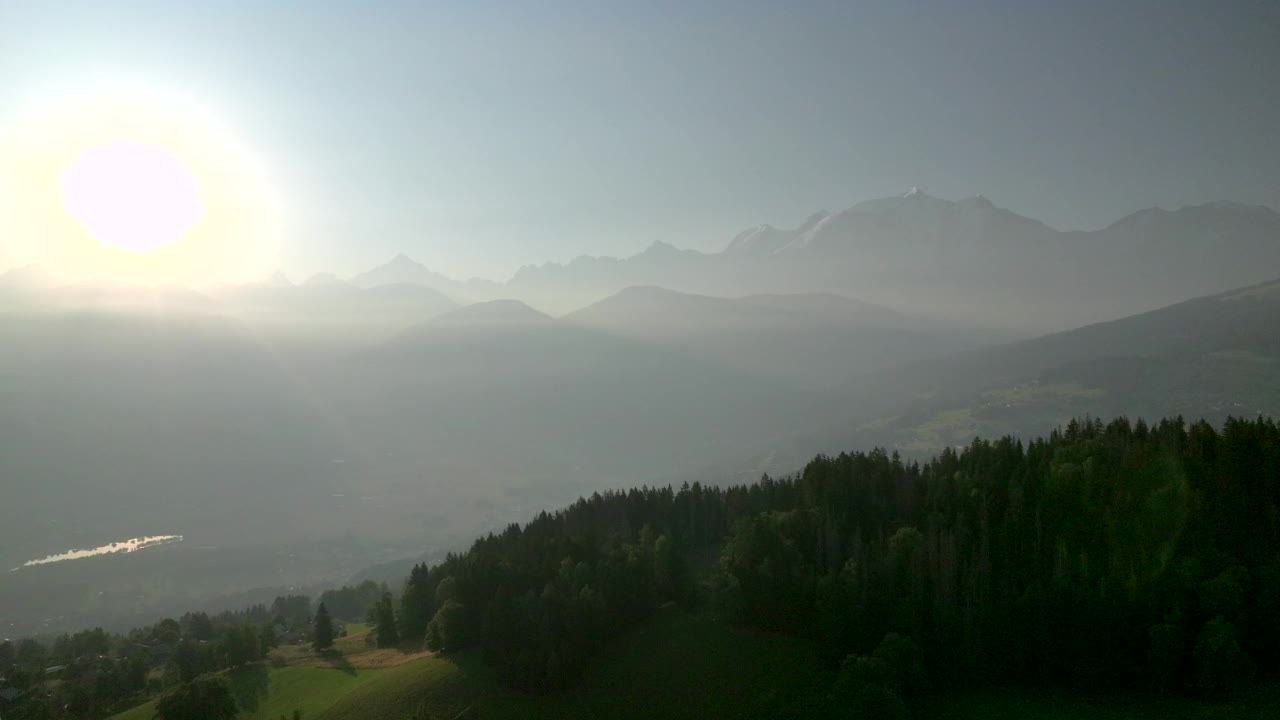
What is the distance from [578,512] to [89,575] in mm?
175954

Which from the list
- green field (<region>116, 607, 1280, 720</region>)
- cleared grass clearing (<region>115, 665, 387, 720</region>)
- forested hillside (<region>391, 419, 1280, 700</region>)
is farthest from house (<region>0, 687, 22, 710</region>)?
forested hillside (<region>391, 419, 1280, 700</region>)

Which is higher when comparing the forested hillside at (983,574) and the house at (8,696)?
the forested hillside at (983,574)

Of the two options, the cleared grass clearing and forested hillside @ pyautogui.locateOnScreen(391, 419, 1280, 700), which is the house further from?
forested hillside @ pyautogui.locateOnScreen(391, 419, 1280, 700)

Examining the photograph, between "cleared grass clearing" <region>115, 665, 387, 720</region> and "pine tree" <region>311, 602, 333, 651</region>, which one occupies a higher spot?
"pine tree" <region>311, 602, 333, 651</region>

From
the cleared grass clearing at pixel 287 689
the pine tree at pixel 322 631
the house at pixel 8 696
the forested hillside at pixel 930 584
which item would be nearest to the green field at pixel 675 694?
the cleared grass clearing at pixel 287 689

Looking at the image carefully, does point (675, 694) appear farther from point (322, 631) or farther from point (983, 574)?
point (322, 631)

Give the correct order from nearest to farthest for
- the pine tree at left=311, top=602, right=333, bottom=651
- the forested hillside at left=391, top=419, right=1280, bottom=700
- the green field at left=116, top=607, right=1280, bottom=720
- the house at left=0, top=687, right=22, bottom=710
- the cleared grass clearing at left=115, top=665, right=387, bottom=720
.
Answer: the green field at left=116, top=607, right=1280, bottom=720 < the forested hillside at left=391, top=419, right=1280, bottom=700 < the cleared grass clearing at left=115, top=665, right=387, bottom=720 < the house at left=0, top=687, right=22, bottom=710 < the pine tree at left=311, top=602, right=333, bottom=651

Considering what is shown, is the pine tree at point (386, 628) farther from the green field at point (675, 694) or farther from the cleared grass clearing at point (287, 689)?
the green field at point (675, 694)

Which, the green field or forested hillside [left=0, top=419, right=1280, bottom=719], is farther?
forested hillside [left=0, top=419, right=1280, bottom=719]

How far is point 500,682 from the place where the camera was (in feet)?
175

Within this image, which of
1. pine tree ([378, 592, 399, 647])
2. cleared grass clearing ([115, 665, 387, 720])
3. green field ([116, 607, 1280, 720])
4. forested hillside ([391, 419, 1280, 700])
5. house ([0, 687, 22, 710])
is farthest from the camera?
pine tree ([378, 592, 399, 647])

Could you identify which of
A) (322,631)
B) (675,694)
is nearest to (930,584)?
(675,694)

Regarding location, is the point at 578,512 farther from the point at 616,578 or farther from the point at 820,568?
the point at 820,568

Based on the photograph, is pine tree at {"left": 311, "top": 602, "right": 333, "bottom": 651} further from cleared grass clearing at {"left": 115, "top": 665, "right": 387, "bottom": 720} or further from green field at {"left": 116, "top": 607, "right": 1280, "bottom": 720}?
green field at {"left": 116, "top": 607, "right": 1280, "bottom": 720}
